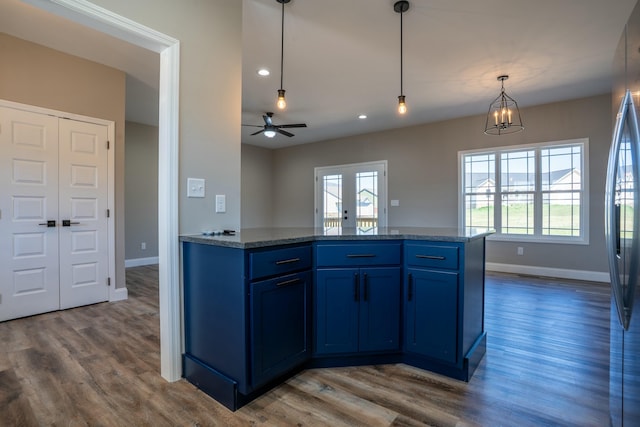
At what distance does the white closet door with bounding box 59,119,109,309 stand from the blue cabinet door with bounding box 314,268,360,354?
297cm

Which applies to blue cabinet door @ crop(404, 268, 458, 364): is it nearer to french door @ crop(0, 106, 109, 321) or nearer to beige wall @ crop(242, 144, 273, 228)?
french door @ crop(0, 106, 109, 321)

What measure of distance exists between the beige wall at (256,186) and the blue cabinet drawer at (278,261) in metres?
5.86

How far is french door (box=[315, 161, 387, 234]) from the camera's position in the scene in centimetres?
657

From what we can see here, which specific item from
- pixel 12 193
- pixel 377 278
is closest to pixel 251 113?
pixel 12 193

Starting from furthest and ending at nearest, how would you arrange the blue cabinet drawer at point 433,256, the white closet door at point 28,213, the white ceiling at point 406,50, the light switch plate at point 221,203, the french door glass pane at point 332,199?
the french door glass pane at point 332,199, the white closet door at point 28,213, the white ceiling at point 406,50, the light switch plate at point 221,203, the blue cabinet drawer at point 433,256

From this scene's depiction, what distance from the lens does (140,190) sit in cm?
579

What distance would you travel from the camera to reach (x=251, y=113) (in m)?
5.30

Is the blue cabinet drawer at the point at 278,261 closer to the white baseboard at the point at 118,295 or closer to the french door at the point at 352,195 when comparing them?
the white baseboard at the point at 118,295

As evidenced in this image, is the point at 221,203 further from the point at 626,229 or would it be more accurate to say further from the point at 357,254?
the point at 626,229

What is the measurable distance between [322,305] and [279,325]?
13.1 inches

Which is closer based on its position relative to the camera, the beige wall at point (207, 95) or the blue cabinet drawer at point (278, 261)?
the blue cabinet drawer at point (278, 261)

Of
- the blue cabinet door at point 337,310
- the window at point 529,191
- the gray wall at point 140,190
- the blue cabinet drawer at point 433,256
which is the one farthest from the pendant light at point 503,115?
the gray wall at point 140,190

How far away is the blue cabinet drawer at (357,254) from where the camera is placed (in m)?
2.03

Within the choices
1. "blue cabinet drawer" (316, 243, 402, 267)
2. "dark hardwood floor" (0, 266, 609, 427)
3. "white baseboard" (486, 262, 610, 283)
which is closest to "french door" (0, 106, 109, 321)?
"dark hardwood floor" (0, 266, 609, 427)
